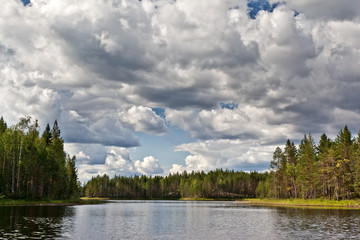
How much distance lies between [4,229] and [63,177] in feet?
268

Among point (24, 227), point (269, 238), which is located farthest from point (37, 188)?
point (269, 238)

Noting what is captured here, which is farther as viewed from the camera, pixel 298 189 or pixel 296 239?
pixel 298 189

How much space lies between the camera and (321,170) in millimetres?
113875

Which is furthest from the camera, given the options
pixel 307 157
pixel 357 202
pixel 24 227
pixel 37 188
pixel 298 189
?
pixel 298 189

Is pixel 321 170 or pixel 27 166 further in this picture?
pixel 321 170

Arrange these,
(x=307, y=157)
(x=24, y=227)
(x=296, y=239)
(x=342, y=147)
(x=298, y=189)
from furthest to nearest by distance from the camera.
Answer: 1. (x=298, y=189)
2. (x=307, y=157)
3. (x=342, y=147)
4. (x=24, y=227)
5. (x=296, y=239)

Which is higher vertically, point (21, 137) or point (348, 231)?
point (21, 137)

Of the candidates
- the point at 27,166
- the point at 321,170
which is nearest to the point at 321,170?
the point at 321,170

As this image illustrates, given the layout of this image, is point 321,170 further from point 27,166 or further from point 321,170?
point 27,166

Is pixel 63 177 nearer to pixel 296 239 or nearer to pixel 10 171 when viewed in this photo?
pixel 10 171

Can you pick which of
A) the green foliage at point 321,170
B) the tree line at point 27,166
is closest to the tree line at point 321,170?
the green foliage at point 321,170

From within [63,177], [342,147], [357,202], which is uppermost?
[342,147]

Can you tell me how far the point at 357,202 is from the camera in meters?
100

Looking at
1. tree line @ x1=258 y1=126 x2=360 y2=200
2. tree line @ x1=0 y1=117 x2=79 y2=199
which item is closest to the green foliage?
tree line @ x1=258 y1=126 x2=360 y2=200
